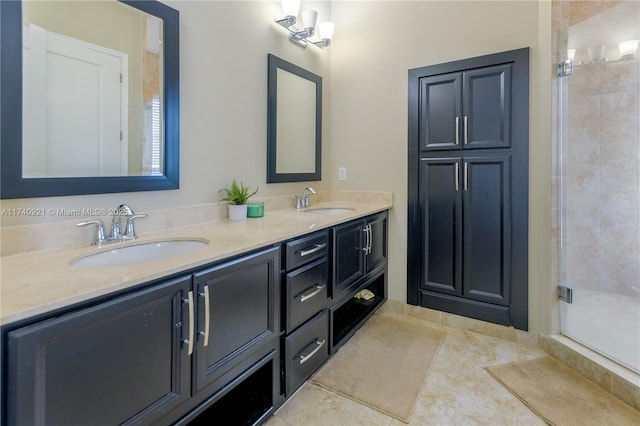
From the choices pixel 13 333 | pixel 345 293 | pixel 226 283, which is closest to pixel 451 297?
pixel 345 293

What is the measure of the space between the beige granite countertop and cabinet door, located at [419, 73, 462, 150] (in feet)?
3.90

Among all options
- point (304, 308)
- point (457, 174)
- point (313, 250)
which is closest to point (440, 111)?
point (457, 174)

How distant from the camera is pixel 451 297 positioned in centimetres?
241

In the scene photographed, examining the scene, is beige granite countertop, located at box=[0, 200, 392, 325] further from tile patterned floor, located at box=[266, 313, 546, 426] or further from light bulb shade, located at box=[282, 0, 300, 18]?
light bulb shade, located at box=[282, 0, 300, 18]

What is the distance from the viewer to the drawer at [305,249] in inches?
59.5

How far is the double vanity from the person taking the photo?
74cm

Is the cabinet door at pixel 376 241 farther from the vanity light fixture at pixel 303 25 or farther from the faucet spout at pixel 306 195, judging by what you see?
the vanity light fixture at pixel 303 25

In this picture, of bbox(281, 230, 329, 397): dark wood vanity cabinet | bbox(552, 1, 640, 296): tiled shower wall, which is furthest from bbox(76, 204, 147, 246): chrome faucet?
bbox(552, 1, 640, 296): tiled shower wall

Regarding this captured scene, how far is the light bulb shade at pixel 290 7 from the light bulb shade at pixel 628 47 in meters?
2.16

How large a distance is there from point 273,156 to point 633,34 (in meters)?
2.41

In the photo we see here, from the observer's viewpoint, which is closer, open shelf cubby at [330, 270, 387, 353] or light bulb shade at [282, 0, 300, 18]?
open shelf cubby at [330, 270, 387, 353]

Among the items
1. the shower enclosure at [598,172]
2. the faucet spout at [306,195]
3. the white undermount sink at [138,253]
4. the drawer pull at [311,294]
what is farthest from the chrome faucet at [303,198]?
the shower enclosure at [598,172]

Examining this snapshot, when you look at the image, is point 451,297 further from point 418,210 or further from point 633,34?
point 633,34

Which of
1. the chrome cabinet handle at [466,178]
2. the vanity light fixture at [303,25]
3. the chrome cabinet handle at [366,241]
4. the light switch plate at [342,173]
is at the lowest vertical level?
the chrome cabinet handle at [366,241]
